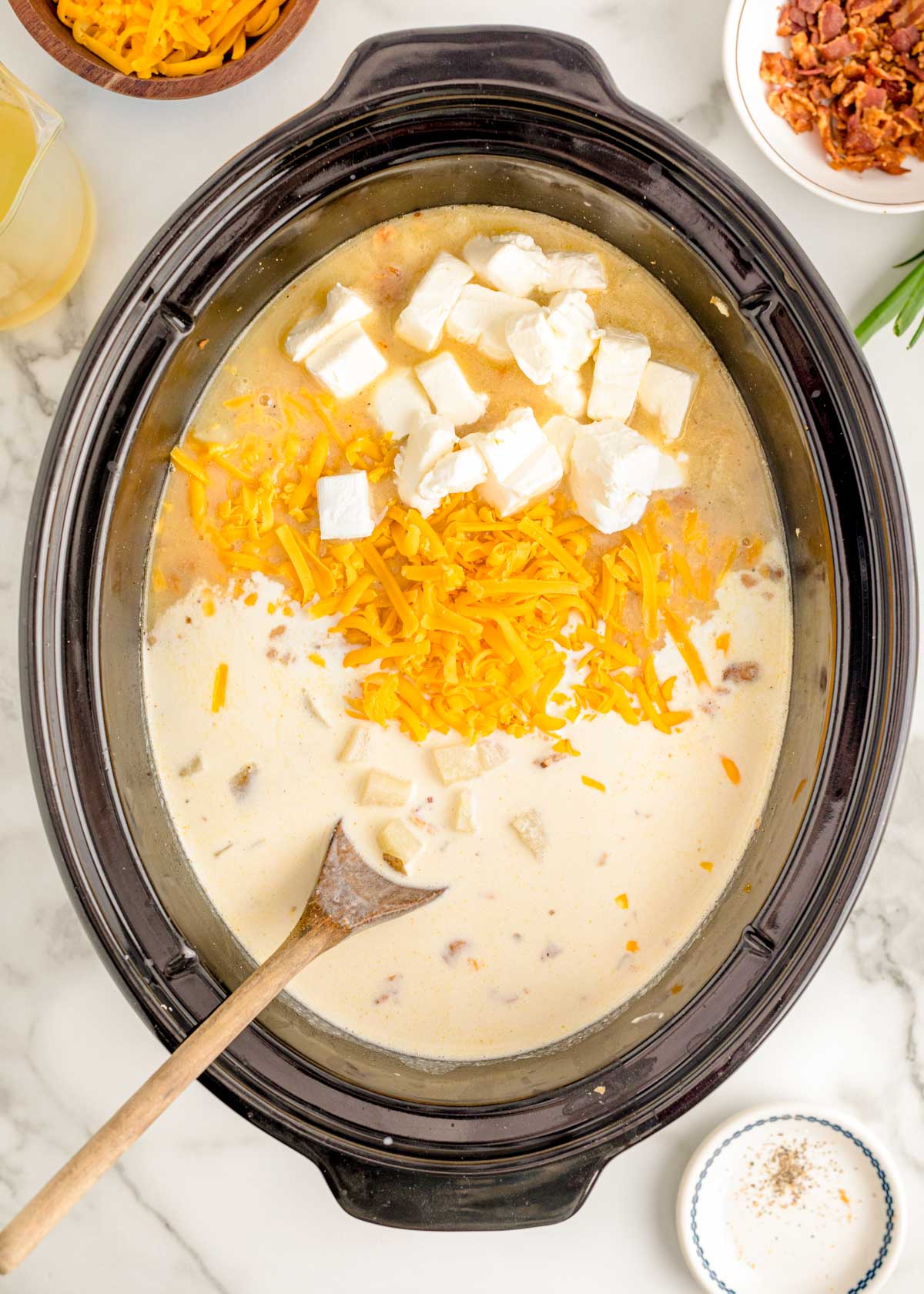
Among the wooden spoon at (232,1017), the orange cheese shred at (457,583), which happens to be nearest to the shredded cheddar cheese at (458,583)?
the orange cheese shred at (457,583)

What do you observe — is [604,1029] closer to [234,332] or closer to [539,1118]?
[539,1118]

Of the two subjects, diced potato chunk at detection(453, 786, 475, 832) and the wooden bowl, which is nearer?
the wooden bowl

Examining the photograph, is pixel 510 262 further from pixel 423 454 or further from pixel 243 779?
pixel 243 779

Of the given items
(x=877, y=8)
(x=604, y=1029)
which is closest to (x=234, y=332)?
(x=877, y=8)

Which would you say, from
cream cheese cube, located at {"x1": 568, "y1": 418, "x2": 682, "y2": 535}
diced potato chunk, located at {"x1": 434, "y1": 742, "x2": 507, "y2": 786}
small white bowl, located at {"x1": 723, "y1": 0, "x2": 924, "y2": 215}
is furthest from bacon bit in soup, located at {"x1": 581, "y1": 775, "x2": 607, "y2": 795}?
small white bowl, located at {"x1": 723, "y1": 0, "x2": 924, "y2": 215}

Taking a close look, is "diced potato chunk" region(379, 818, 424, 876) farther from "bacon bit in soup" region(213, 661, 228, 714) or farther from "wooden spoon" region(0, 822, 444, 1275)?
"bacon bit in soup" region(213, 661, 228, 714)

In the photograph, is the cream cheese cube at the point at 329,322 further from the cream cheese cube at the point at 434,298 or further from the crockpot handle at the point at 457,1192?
the crockpot handle at the point at 457,1192

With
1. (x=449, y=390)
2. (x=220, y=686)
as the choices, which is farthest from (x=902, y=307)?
(x=220, y=686)
